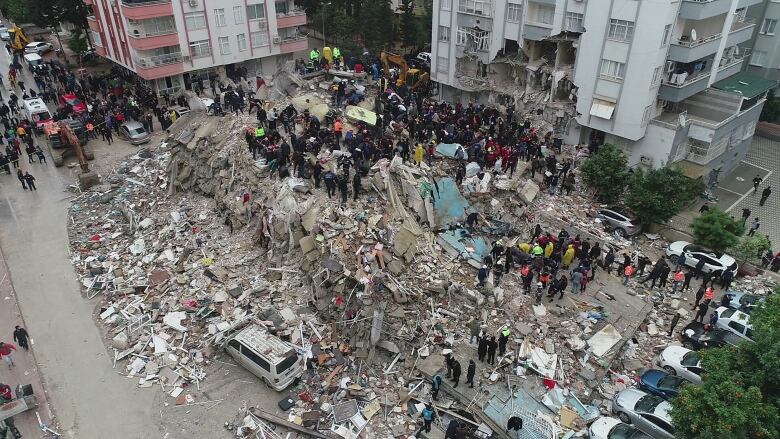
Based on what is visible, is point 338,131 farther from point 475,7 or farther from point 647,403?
point 647,403

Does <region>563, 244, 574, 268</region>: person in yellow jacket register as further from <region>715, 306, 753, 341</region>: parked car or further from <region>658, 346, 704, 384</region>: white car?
<region>715, 306, 753, 341</region>: parked car

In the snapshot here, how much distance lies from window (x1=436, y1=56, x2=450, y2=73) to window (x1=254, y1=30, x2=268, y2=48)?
14957 millimetres

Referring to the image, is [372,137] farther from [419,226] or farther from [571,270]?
[571,270]

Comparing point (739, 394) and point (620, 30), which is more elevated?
point (620, 30)

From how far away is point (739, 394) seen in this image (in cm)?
1249

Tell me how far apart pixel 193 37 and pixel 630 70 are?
3032cm

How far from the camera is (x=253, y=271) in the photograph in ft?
75.0

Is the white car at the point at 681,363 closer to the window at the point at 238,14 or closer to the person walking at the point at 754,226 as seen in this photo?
the person walking at the point at 754,226

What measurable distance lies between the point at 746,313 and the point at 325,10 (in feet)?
146

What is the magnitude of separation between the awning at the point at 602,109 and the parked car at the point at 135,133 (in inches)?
1117

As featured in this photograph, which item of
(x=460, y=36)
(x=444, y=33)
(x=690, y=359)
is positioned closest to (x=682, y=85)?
(x=460, y=36)

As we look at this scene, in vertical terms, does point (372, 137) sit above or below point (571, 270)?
above

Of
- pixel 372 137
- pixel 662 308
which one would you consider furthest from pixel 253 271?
pixel 662 308

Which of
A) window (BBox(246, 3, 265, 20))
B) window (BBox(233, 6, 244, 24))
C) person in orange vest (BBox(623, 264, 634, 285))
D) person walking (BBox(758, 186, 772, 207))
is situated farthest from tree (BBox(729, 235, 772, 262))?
window (BBox(233, 6, 244, 24))
